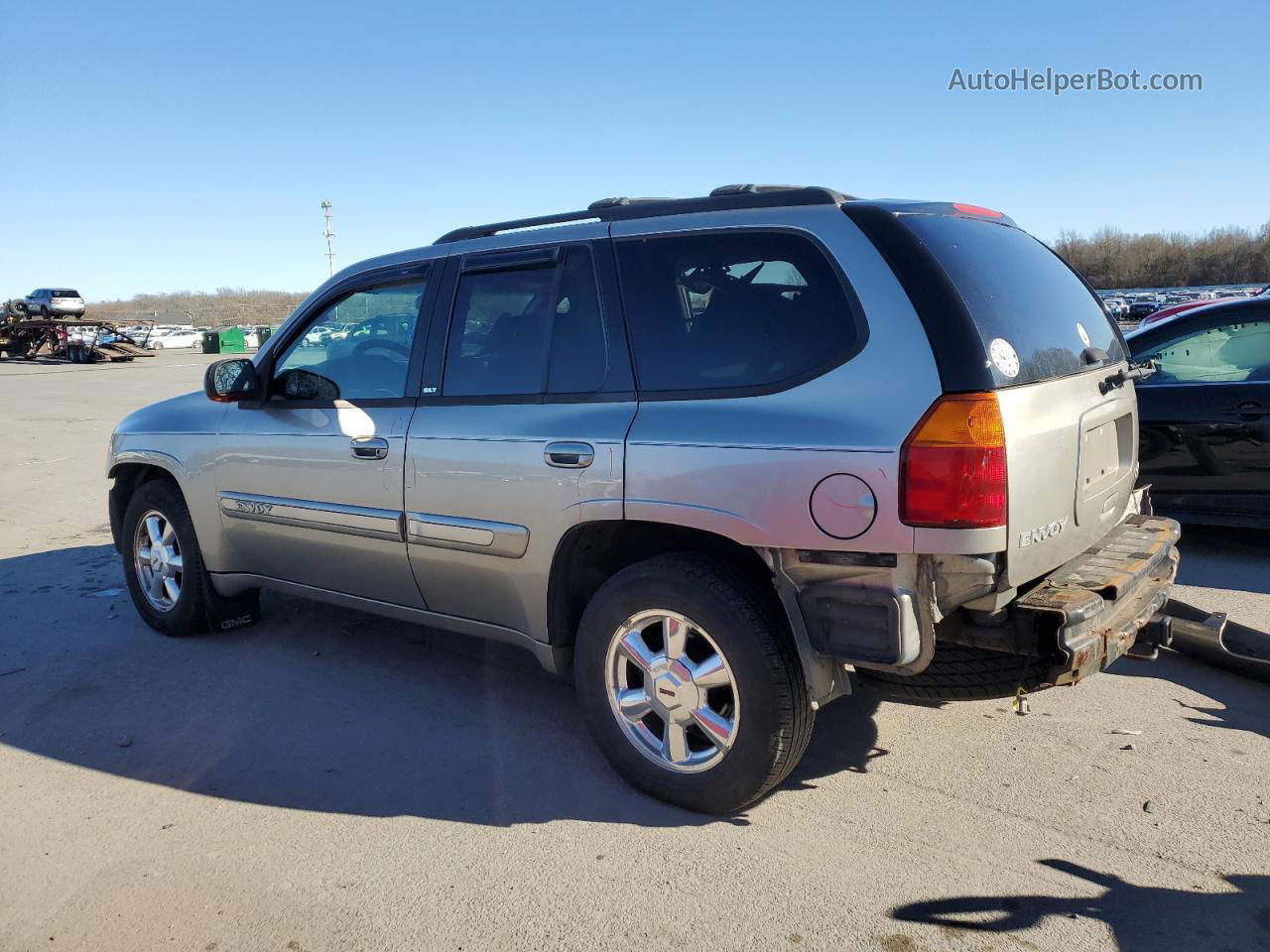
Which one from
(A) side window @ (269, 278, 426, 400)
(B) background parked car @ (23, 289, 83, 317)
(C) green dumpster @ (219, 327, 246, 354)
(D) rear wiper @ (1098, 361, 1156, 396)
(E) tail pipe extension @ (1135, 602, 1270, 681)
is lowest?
(E) tail pipe extension @ (1135, 602, 1270, 681)

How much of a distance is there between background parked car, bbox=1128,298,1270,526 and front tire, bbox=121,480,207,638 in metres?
5.66

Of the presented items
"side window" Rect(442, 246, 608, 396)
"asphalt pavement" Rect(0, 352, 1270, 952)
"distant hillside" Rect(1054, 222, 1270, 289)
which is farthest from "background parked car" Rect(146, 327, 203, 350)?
"distant hillside" Rect(1054, 222, 1270, 289)

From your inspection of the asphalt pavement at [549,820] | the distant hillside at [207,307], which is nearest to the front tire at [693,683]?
the asphalt pavement at [549,820]

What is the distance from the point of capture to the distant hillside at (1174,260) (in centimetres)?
8462

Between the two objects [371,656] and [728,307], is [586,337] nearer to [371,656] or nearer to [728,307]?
[728,307]

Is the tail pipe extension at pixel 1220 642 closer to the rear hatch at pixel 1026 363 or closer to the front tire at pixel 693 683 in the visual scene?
the rear hatch at pixel 1026 363

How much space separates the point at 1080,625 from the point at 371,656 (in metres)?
3.40

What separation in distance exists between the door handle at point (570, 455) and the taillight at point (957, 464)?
1.12 metres

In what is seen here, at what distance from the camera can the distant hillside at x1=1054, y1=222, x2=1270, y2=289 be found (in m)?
84.6

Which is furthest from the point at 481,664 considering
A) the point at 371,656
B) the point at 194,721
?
the point at 194,721

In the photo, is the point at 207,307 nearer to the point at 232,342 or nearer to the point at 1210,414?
the point at 232,342

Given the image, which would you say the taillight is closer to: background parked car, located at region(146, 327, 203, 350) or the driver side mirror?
the driver side mirror

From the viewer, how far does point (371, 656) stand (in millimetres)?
4957

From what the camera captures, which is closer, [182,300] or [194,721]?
[194,721]
